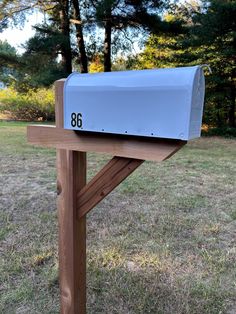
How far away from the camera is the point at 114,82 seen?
100cm

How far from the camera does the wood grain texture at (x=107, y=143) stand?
0.96 metres

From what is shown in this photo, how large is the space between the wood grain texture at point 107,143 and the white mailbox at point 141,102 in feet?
0.12

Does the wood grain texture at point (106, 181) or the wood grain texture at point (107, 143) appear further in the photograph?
the wood grain texture at point (106, 181)

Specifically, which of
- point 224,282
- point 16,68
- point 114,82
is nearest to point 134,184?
point 224,282

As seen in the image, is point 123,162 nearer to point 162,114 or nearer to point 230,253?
point 162,114

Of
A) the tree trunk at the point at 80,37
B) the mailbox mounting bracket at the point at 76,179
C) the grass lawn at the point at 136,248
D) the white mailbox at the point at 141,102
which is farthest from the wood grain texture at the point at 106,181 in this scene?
the tree trunk at the point at 80,37

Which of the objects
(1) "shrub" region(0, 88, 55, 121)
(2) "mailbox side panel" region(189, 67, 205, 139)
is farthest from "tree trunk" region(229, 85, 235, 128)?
(2) "mailbox side panel" region(189, 67, 205, 139)

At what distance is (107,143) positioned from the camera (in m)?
1.08

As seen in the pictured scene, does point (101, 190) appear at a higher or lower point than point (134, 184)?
higher

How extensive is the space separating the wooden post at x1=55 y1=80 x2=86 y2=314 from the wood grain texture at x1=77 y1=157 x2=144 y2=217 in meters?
0.03

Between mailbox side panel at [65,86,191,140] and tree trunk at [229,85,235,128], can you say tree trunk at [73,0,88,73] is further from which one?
mailbox side panel at [65,86,191,140]

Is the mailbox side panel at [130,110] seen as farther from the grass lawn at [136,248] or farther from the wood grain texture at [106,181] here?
the grass lawn at [136,248]

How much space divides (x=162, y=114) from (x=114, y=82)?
0.19 metres

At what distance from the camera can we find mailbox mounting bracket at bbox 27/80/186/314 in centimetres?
107
